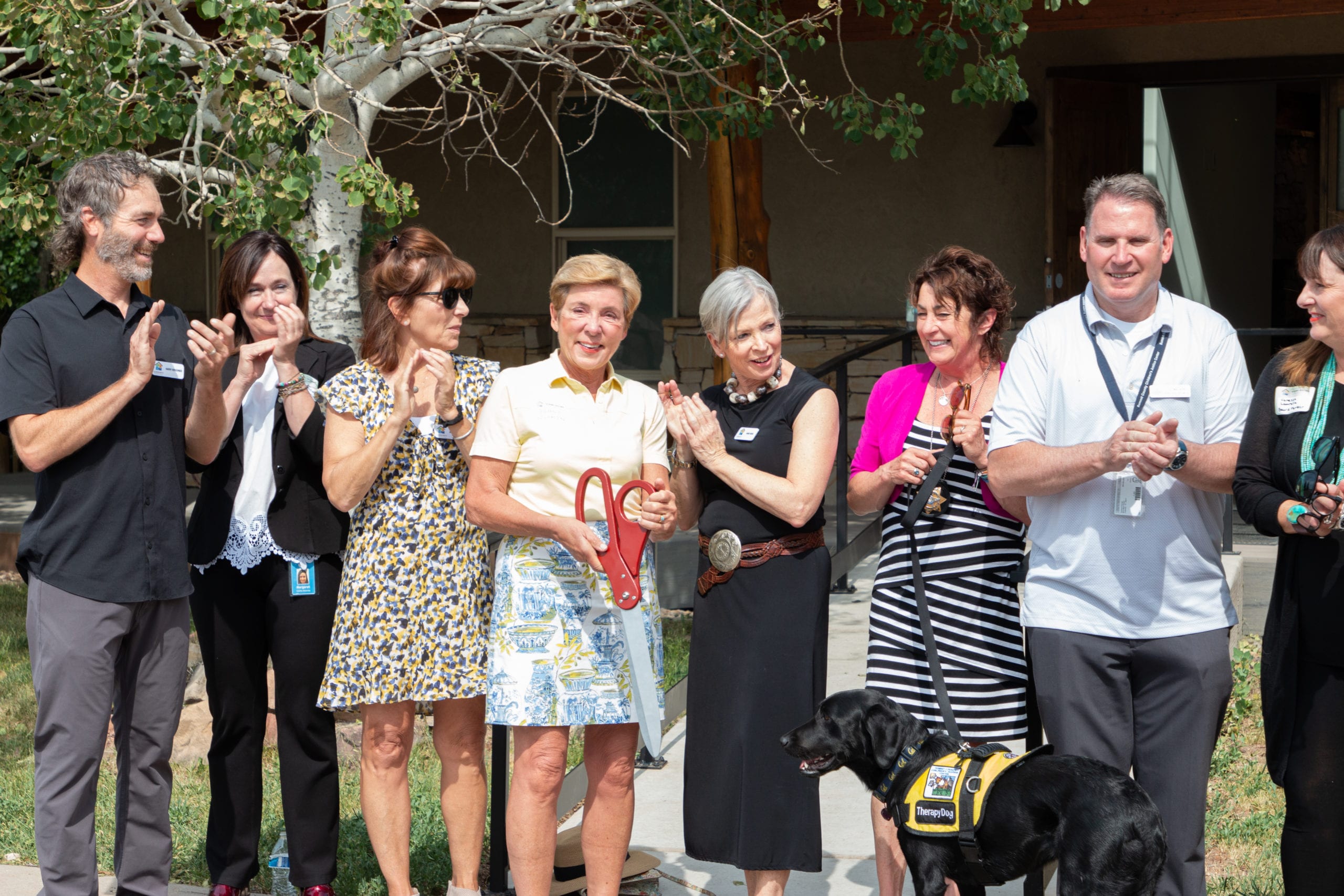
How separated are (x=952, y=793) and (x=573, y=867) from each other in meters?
1.26

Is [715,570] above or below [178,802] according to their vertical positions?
above

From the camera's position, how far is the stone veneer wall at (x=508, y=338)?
431 inches

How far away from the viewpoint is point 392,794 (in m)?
3.48

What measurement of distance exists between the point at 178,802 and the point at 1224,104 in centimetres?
1001

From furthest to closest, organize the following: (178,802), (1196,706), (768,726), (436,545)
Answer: (178,802)
(436,545)
(768,726)
(1196,706)

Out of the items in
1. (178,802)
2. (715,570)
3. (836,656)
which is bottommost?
(178,802)

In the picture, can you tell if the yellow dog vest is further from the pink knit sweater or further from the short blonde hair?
the short blonde hair

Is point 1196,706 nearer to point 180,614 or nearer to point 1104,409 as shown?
point 1104,409

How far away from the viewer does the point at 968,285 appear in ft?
10.5

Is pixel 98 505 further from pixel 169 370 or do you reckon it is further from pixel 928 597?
pixel 928 597

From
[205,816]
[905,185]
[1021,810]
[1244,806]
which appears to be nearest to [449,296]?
[1021,810]

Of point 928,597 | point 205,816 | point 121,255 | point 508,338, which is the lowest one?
point 205,816

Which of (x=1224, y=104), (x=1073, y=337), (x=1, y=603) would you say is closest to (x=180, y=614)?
(x=1073, y=337)

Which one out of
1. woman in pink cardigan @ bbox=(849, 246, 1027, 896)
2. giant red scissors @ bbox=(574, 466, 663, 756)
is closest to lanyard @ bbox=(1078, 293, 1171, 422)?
woman in pink cardigan @ bbox=(849, 246, 1027, 896)
